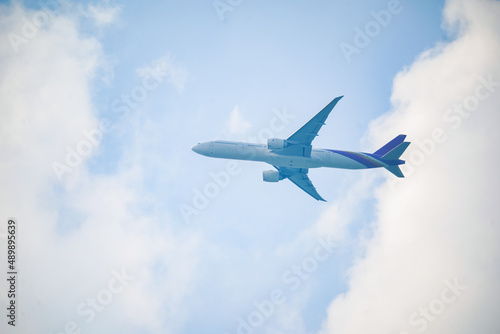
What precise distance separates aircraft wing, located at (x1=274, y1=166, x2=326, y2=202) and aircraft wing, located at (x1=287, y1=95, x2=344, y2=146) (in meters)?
8.00

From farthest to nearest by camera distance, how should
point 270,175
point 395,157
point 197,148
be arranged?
point 270,175 → point 197,148 → point 395,157

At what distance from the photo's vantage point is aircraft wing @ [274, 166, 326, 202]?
194 ft

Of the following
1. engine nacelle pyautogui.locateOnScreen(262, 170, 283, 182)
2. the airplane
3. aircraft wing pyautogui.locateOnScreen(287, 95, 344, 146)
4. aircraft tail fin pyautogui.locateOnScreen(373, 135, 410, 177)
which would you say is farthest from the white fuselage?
engine nacelle pyautogui.locateOnScreen(262, 170, 283, 182)

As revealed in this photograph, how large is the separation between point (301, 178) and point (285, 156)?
29.0ft

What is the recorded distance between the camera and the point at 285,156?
52.2m

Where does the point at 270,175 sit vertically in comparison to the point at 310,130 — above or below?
above

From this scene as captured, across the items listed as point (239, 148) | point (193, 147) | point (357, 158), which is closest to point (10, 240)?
point (193, 147)

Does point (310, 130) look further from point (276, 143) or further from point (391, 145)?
point (391, 145)

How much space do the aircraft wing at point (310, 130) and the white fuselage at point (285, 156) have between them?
2007 mm

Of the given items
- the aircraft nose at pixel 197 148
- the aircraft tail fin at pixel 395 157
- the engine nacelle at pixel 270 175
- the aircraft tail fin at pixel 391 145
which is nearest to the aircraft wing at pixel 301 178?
the engine nacelle at pixel 270 175

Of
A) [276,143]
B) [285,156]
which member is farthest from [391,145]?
[276,143]

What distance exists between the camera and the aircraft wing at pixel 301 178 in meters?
59.1

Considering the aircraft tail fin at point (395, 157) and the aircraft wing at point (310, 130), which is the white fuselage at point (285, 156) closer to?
the aircraft tail fin at point (395, 157)

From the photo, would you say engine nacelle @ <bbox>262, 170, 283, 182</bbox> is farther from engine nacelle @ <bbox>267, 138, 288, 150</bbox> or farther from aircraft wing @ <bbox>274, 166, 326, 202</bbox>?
engine nacelle @ <bbox>267, 138, 288, 150</bbox>
